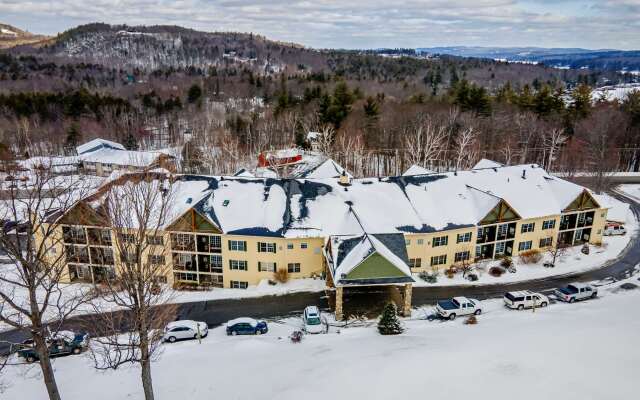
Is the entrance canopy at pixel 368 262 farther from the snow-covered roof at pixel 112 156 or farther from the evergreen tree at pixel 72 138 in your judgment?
the evergreen tree at pixel 72 138

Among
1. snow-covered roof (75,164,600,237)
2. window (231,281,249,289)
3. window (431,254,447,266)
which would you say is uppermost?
snow-covered roof (75,164,600,237)

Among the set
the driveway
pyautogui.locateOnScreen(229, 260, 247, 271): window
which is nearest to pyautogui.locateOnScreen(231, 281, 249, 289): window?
pyautogui.locateOnScreen(229, 260, 247, 271): window

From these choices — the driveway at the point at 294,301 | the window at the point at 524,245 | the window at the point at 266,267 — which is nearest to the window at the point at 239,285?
the window at the point at 266,267

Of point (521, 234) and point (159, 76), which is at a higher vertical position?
point (159, 76)

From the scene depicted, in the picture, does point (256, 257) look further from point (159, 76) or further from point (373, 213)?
point (159, 76)

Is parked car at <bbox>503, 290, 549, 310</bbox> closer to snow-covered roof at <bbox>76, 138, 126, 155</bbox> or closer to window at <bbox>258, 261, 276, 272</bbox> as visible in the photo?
window at <bbox>258, 261, 276, 272</bbox>

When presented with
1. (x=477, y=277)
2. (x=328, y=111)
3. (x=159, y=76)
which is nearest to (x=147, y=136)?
(x=328, y=111)
